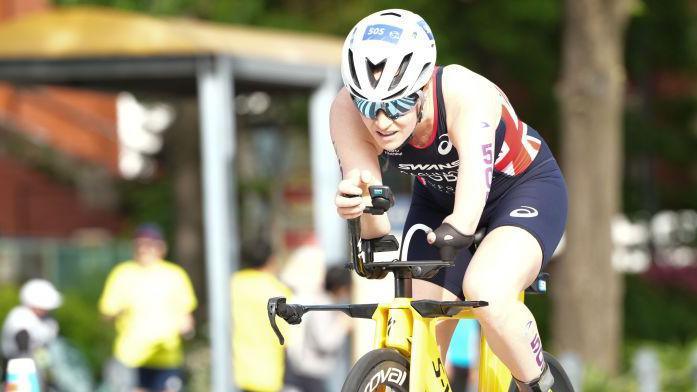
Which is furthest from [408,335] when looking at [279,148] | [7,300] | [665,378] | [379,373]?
[279,148]

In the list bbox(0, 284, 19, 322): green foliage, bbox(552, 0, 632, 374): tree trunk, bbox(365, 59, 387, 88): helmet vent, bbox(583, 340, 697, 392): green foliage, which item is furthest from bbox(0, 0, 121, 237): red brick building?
bbox(365, 59, 387, 88): helmet vent

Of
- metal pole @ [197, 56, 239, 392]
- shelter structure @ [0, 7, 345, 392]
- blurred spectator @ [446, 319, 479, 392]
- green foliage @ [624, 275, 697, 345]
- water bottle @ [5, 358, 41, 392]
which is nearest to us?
water bottle @ [5, 358, 41, 392]

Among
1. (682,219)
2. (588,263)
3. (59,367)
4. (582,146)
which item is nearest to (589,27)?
(582,146)

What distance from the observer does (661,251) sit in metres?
27.6

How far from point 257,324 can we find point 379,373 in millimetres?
6204

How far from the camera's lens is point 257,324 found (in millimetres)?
11641

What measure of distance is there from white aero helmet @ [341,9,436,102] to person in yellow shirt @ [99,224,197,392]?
7308mm

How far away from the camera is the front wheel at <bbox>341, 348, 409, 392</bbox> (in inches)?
211

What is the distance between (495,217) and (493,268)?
0.50 m

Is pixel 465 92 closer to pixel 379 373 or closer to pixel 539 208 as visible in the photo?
pixel 539 208

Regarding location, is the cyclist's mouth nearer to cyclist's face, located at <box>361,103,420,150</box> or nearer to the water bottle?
cyclist's face, located at <box>361,103,420,150</box>

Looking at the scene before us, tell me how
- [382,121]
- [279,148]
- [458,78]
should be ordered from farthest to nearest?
[279,148]
[458,78]
[382,121]

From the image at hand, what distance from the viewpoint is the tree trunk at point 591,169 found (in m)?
17.0

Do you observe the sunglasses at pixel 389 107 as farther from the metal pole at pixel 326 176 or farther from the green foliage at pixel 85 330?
the green foliage at pixel 85 330
